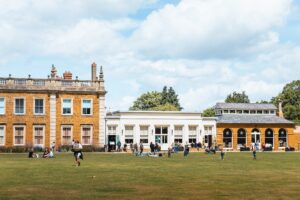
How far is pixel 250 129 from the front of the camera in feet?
253

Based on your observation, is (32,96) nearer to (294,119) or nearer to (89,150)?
(89,150)

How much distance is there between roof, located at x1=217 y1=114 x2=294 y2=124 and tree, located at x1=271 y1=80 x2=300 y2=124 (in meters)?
17.0

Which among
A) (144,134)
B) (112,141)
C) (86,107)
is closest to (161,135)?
(144,134)

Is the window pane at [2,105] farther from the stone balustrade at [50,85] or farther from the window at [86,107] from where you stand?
the window at [86,107]

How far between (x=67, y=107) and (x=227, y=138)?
76.4 feet

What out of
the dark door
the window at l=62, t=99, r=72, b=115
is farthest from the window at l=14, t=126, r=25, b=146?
the dark door

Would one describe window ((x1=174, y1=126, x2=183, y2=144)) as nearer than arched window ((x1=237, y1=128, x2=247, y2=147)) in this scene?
Yes

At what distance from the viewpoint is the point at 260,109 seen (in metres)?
80.9

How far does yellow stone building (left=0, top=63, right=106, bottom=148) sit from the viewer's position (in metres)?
63.2

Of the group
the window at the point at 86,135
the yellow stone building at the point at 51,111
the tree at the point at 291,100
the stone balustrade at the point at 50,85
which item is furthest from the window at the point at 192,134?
the tree at the point at 291,100

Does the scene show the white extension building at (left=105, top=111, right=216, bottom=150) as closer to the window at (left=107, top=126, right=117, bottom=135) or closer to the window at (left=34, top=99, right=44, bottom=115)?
the window at (left=107, top=126, right=117, bottom=135)

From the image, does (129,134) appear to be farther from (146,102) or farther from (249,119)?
(146,102)

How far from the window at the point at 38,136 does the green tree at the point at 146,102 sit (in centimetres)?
5592

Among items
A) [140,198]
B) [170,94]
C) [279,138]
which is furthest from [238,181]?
[170,94]
